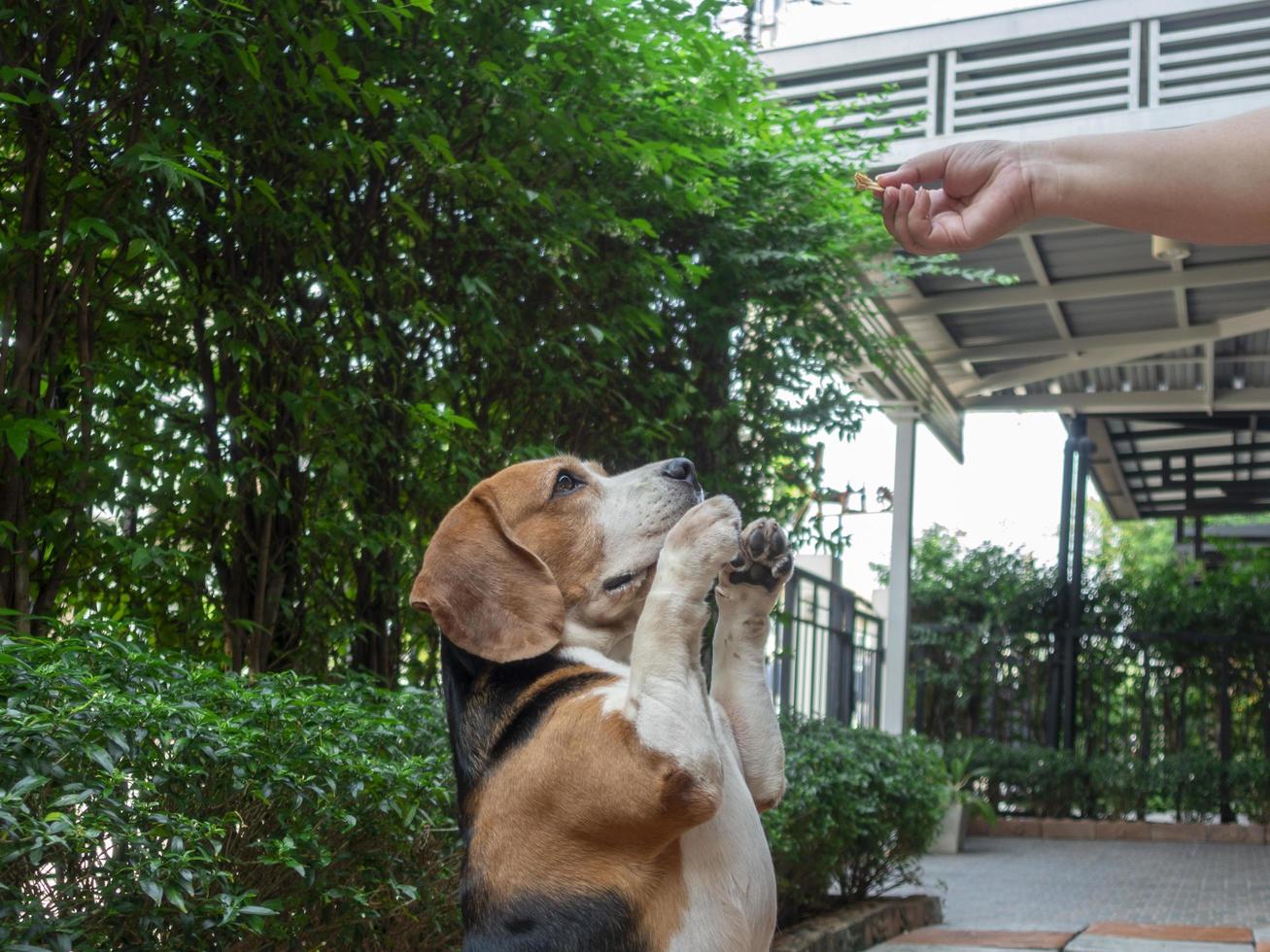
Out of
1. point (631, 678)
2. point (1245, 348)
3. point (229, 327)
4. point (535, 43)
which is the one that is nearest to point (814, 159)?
point (535, 43)

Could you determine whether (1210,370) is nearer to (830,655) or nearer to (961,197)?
(830,655)

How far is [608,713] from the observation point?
2.04 metres

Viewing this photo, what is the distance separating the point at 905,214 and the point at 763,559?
0.69 m

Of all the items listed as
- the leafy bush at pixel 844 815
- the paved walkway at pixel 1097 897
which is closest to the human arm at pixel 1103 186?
the leafy bush at pixel 844 815

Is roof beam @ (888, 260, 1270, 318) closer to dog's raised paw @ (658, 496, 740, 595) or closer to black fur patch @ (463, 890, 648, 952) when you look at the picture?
dog's raised paw @ (658, 496, 740, 595)

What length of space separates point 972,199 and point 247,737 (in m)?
1.97

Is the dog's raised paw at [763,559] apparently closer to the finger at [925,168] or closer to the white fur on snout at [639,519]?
the white fur on snout at [639,519]

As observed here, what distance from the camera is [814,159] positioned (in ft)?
26.6

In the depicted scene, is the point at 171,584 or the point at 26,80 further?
the point at 171,584

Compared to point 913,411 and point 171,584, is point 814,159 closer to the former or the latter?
point 171,584

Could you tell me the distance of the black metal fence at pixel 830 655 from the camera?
1242cm

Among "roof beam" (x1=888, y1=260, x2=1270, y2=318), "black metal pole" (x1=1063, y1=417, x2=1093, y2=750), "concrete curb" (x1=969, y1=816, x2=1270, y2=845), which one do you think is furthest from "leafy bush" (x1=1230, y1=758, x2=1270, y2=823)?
"roof beam" (x1=888, y1=260, x2=1270, y2=318)

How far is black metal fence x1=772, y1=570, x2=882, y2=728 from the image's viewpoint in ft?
40.8

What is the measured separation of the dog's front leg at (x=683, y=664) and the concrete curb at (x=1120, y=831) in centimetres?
1308
